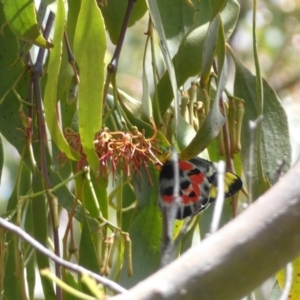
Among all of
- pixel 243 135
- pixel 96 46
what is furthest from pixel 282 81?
pixel 96 46

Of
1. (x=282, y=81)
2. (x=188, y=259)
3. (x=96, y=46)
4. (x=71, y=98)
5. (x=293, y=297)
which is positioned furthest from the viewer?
(x=282, y=81)

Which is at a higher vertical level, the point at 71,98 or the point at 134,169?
the point at 71,98

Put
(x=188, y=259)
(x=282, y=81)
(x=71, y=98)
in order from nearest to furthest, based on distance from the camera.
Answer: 1. (x=188, y=259)
2. (x=71, y=98)
3. (x=282, y=81)

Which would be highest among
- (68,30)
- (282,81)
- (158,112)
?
(282,81)

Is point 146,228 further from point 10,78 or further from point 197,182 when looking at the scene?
point 10,78

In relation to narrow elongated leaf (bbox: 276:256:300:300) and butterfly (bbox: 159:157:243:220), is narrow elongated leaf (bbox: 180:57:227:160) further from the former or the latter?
narrow elongated leaf (bbox: 276:256:300:300)

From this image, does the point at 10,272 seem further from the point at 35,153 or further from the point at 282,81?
the point at 282,81

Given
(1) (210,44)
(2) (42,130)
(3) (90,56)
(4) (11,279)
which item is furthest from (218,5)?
(4) (11,279)
